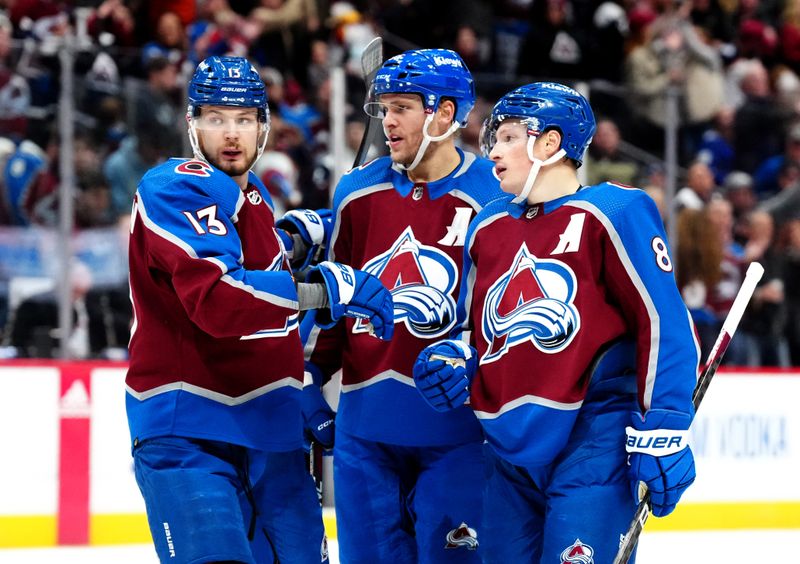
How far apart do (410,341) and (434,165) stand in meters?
0.45

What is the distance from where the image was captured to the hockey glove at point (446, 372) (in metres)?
2.89

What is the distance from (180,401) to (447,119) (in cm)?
100

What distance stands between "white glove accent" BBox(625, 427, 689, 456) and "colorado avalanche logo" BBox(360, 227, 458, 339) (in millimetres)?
637

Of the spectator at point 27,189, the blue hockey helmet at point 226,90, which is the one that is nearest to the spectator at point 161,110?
the spectator at point 27,189

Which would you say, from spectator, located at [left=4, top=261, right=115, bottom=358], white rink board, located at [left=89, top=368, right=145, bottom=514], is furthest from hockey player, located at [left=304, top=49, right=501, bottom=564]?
spectator, located at [left=4, top=261, right=115, bottom=358]

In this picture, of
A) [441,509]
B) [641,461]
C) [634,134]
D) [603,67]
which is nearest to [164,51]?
[634,134]

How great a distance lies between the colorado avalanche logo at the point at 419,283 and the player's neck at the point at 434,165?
0.51 ft

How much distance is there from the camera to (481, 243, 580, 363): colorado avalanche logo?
2758 mm

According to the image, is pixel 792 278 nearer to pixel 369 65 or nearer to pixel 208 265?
pixel 369 65

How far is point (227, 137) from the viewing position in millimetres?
2893

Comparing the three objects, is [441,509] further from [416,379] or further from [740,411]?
[740,411]

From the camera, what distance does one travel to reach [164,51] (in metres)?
5.98

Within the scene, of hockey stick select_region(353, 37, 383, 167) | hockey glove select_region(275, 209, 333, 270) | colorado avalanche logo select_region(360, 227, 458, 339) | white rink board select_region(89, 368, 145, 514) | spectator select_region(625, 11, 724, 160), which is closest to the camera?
colorado avalanche logo select_region(360, 227, 458, 339)

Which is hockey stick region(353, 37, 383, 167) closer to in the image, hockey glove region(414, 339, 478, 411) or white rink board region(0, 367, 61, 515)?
hockey glove region(414, 339, 478, 411)
